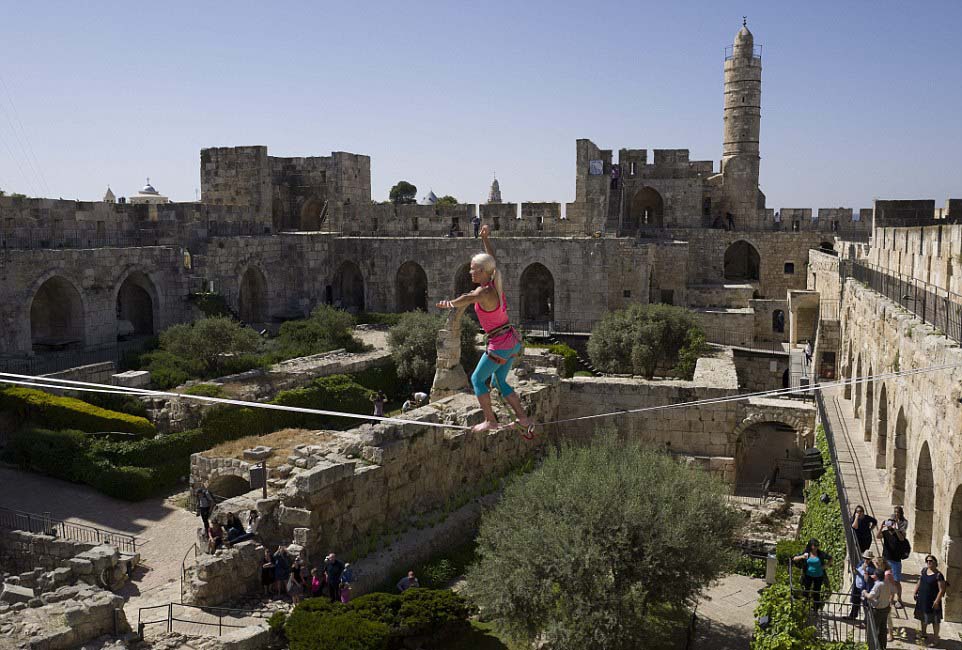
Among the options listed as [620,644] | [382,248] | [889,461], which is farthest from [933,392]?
[382,248]

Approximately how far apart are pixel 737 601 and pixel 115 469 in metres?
10.9

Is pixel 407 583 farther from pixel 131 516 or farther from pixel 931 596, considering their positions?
pixel 931 596

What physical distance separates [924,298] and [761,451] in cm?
1042

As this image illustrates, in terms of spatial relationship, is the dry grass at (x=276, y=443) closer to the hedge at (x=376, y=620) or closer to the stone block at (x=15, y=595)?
the stone block at (x=15, y=595)

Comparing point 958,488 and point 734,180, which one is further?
point 734,180

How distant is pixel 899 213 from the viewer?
21.0 meters

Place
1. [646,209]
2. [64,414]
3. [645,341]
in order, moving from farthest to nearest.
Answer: [646,209], [645,341], [64,414]

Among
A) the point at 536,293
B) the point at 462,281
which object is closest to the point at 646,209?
the point at 536,293

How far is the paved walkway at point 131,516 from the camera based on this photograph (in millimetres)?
12219

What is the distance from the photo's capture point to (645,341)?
72.6ft

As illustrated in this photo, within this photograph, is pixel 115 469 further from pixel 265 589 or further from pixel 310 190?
pixel 310 190

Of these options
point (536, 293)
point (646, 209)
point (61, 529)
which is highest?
point (646, 209)

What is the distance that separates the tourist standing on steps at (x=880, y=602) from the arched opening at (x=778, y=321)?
2213 centimetres

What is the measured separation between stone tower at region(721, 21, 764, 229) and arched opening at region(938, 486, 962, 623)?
90.6 feet
